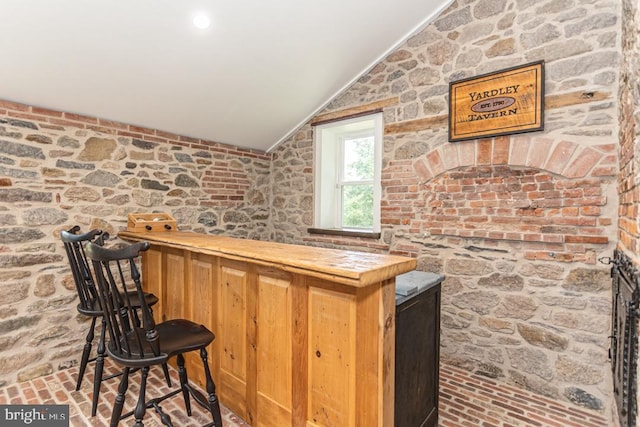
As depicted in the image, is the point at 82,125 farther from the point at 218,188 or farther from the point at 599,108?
the point at 599,108

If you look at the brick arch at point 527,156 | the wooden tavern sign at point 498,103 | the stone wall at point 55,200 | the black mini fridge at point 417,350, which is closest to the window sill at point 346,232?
the brick arch at point 527,156

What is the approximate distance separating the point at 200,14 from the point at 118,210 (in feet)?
5.94

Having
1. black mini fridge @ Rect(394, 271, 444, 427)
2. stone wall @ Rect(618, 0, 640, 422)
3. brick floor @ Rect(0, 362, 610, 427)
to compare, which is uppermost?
stone wall @ Rect(618, 0, 640, 422)

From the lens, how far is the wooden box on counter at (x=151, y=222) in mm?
2941

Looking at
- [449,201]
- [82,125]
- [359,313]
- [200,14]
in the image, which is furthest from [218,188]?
[359,313]

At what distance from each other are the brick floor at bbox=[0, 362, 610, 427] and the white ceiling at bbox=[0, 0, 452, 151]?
7.01 ft

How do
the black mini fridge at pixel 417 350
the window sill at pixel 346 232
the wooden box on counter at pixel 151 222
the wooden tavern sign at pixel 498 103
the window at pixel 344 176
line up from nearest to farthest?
the black mini fridge at pixel 417 350, the wooden tavern sign at pixel 498 103, the wooden box on counter at pixel 151 222, the window sill at pixel 346 232, the window at pixel 344 176

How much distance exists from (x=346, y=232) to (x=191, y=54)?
2.17 m

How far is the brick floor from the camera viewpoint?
81.3 inches

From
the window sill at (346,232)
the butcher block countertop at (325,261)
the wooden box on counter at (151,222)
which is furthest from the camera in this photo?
the window sill at (346,232)

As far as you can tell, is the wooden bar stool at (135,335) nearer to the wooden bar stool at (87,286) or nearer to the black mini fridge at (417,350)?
the wooden bar stool at (87,286)

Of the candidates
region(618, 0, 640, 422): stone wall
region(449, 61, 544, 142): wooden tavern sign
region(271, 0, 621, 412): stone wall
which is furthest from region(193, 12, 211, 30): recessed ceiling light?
region(618, 0, 640, 422): stone wall

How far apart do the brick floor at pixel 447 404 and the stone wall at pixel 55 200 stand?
0.31 m

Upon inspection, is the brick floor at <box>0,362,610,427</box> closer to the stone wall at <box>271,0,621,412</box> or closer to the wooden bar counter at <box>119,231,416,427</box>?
the stone wall at <box>271,0,621,412</box>
